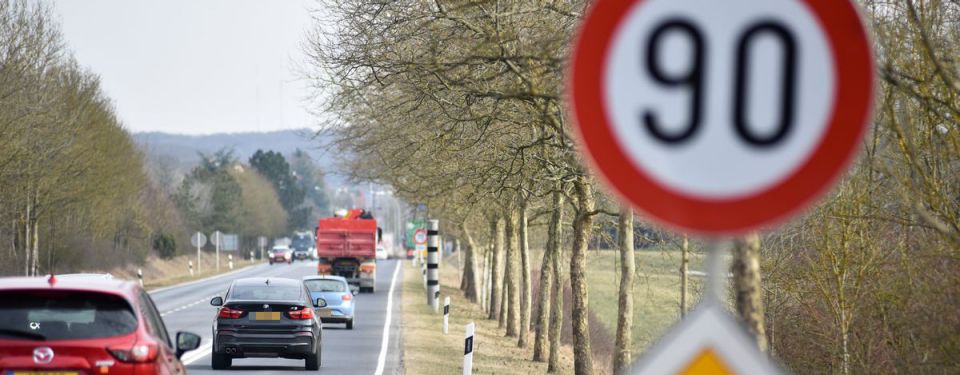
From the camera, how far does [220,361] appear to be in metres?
23.7

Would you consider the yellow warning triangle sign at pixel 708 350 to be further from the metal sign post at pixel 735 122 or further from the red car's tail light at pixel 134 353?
the red car's tail light at pixel 134 353

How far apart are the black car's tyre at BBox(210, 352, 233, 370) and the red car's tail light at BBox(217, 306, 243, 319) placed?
673mm

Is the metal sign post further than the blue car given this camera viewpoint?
No

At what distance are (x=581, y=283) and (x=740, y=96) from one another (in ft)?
62.0

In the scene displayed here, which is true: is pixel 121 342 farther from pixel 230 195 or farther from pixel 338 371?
pixel 230 195

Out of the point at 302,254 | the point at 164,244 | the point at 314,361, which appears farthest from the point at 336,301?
the point at 302,254

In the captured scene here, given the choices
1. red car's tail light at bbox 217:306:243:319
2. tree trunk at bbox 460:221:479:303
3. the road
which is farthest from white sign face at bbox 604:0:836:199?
tree trunk at bbox 460:221:479:303

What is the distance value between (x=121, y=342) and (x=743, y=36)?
6398 mm

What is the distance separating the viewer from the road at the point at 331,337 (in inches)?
977

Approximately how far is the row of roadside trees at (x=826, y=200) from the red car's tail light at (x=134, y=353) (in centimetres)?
326

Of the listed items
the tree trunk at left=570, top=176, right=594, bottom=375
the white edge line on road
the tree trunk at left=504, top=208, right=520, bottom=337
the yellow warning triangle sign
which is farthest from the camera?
the tree trunk at left=504, top=208, right=520, bottom=337

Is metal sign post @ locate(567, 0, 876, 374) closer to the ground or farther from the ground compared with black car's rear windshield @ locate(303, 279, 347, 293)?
farther from the ground

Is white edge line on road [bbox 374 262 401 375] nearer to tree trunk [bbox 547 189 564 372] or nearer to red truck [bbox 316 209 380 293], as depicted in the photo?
red truck [bbox 316 209 380 293]

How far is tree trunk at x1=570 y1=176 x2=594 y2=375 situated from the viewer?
2202 cm
